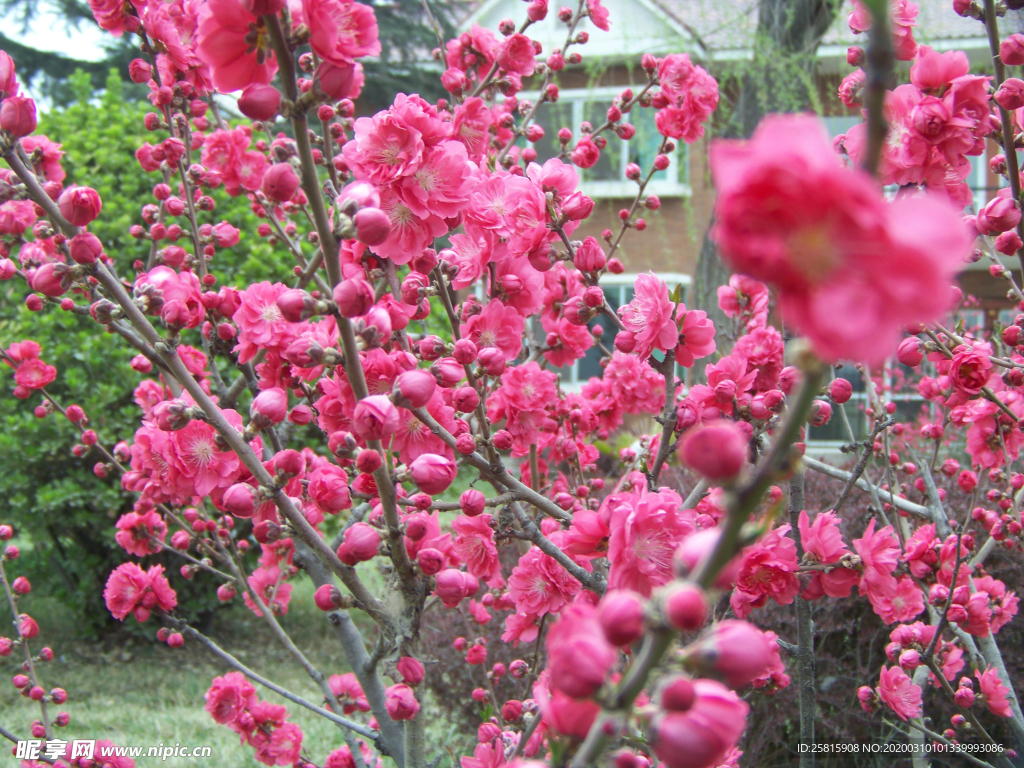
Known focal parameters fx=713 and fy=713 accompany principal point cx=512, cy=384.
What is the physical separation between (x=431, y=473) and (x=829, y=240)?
790mm

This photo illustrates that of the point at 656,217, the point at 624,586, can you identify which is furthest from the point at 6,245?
the point at 656,217

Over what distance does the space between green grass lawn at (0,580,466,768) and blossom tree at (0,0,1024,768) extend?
5.38 feet

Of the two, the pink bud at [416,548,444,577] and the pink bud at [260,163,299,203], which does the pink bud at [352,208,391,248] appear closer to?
the pink bud at [260,163,299,203]

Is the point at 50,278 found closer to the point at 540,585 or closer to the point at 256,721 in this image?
the point at 540,585

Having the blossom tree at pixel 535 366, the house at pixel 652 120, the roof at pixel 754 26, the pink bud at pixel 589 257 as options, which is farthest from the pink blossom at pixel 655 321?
the house at pixel 652 120

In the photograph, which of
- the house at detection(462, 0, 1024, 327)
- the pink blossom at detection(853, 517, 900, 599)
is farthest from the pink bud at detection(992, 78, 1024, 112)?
the house at detection(462, 0, 1024, 327)

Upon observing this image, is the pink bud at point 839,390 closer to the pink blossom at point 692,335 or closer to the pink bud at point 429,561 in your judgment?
the pink blossom at point 692,335

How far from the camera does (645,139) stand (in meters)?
9.96

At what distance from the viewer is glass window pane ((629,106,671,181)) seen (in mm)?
9609

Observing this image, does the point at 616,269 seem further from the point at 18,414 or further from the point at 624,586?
the point at 18,414

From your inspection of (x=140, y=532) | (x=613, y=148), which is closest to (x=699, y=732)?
(x=140, y=532)

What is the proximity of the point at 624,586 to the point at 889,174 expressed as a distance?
3.22 feet

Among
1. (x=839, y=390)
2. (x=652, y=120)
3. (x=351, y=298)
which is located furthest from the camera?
(x=652, y=120)

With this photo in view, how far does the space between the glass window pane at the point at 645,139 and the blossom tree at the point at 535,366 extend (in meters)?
7.46
